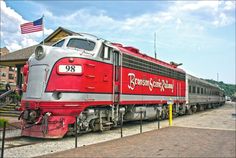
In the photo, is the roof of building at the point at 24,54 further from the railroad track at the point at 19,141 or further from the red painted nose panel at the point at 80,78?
the railroad track at the point at 19,141

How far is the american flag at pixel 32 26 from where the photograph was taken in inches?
691

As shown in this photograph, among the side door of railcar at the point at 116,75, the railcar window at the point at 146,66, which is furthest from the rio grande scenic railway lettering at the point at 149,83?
the side door of railcar at the point at 116,75

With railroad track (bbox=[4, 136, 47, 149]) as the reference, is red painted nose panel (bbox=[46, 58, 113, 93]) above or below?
above

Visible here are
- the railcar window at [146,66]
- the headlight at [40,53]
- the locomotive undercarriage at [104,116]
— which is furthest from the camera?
the railcar window at [146,66]

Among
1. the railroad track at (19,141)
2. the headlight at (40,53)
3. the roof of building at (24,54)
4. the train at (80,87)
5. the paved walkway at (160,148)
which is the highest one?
the roof of building at (24,54)

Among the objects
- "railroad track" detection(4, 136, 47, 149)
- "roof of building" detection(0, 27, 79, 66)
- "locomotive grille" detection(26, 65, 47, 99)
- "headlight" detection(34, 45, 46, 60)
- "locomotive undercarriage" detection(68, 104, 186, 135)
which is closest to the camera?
"railroad track" detection(4, 136, 47, 149)

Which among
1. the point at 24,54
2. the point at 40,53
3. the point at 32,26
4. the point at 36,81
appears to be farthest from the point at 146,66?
the point at 24,54

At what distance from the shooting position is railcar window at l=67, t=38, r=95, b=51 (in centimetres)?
1177

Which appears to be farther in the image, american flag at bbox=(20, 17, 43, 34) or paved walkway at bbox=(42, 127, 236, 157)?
american flag at bbox=(20, 17, 43, 34)

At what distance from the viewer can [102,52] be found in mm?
→ 12039

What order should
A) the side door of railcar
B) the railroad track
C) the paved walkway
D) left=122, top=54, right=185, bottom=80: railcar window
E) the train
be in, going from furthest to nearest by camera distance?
left=122, top=54, right=185, bottom=80: railcar window → the side door of railcar → the train → the railroad track → the paved walkway

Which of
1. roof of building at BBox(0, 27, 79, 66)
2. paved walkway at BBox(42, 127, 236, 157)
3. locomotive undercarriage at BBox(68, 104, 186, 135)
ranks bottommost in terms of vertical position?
paved walkway at BBox(42, 127, 236, 157)

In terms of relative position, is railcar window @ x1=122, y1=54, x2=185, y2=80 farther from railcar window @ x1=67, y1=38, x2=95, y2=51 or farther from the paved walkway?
the paved walkway

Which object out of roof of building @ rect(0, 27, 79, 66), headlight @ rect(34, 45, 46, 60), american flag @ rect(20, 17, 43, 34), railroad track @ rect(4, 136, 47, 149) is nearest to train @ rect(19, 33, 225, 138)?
headlight @ rect(34, 45, 46, 60)
